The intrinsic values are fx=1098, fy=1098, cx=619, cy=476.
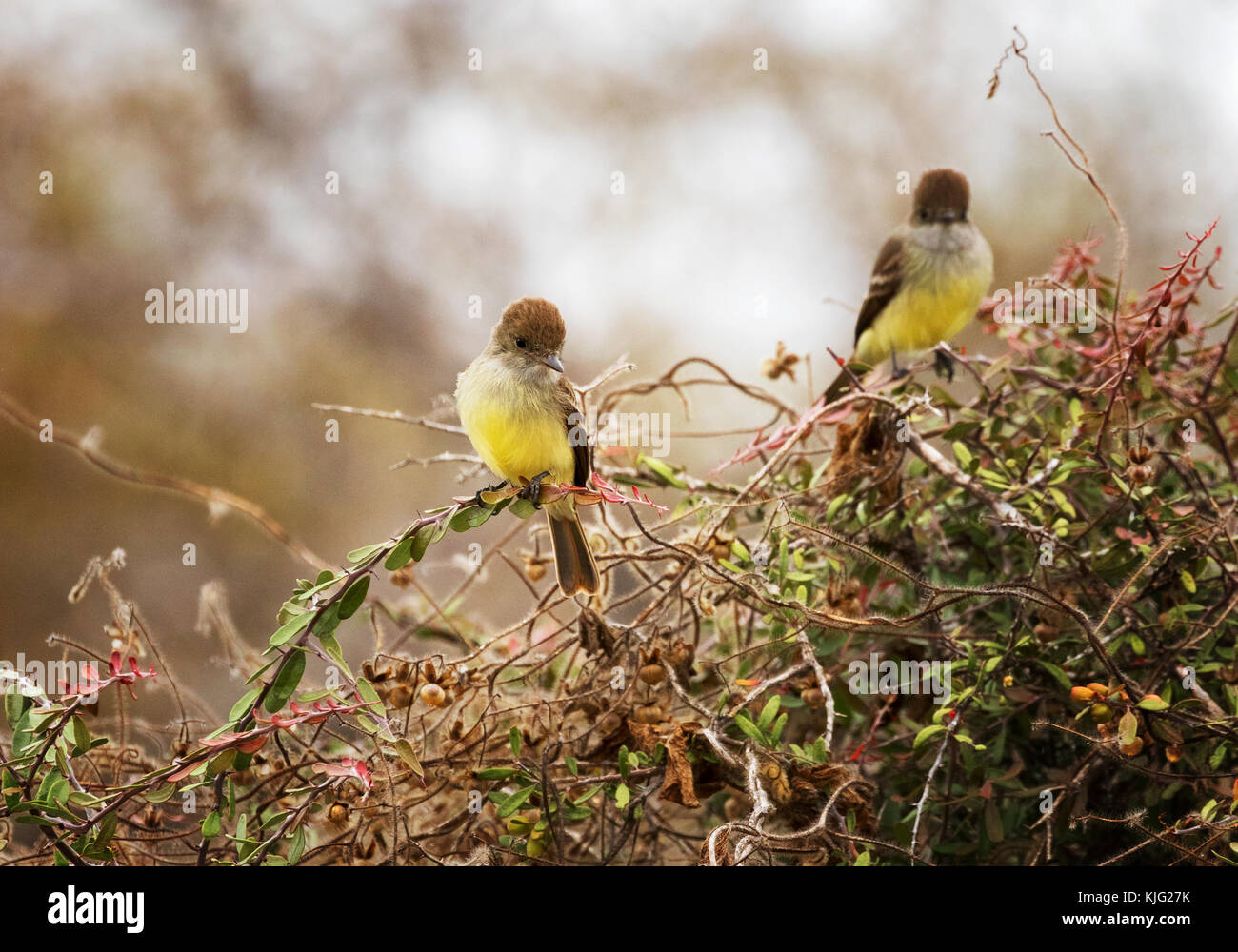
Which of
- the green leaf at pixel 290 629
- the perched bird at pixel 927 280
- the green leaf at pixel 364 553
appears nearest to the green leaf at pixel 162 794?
the green leaf at pixel 290 629

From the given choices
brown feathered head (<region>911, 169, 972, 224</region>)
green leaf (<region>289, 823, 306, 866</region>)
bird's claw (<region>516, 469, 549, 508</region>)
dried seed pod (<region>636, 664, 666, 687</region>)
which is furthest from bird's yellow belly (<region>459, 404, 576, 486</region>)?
brown feathered head (<region>911, 169, 972, 224</region>)

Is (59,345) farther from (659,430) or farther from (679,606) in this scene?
(679,606)

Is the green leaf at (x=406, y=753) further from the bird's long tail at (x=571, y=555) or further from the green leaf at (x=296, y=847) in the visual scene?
the bird's long tail at (x=571, y=555)

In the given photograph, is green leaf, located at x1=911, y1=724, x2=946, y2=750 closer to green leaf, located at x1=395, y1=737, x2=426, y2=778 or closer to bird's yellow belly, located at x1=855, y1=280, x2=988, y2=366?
green leaf, located at x1=395, y1=737, x2=426, y2=778

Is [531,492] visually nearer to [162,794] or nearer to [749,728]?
[749,728]

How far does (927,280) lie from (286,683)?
1358 millimetres

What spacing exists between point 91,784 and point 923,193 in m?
1.68

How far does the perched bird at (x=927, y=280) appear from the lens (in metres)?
1.93

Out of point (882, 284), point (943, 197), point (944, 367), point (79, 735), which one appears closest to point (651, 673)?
point (79, 735)

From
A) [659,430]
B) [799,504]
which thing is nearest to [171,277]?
[659,430]

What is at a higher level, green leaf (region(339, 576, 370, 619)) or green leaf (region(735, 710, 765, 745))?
green leaf (region(339, 576, 370, 619))

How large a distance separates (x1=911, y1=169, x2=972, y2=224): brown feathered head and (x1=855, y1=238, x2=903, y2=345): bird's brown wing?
71 mm

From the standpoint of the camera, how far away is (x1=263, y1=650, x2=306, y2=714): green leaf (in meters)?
1.09

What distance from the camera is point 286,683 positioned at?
3.60ft
